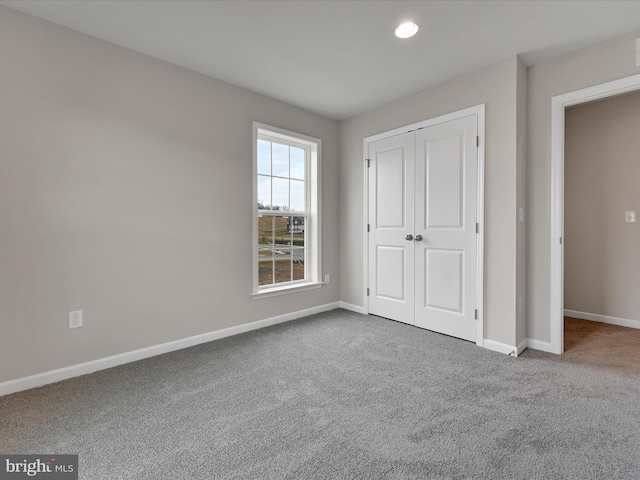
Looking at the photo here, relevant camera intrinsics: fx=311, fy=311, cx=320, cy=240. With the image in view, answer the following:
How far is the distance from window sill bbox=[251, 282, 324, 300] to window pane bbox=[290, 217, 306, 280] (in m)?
0.16

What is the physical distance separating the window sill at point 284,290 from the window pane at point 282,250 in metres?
0.15

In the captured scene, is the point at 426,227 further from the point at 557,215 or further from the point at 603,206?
the point at 603,206

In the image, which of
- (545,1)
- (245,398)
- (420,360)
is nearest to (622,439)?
(420,360)

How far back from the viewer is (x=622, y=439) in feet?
5.01

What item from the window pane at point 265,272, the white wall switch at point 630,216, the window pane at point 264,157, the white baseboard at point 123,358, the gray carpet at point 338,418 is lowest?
the gray carpet at point 338,418

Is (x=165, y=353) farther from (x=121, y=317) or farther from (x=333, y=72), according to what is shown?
(x=333, y=72)

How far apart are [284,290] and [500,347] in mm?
2143

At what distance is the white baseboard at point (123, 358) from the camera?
6.71 ft

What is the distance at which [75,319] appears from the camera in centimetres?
224

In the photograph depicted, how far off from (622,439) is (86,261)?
11.1ft

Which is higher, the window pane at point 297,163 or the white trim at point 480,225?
the window pane at point 297,163

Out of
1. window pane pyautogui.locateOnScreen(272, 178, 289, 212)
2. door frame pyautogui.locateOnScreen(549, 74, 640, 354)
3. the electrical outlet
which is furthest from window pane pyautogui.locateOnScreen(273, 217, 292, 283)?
door frame pyautogui.locateOnScreen(549, 74, 640, 354)

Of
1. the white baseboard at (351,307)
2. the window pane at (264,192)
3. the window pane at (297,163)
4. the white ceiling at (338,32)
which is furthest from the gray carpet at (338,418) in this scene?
the white ceiling at (338,32)

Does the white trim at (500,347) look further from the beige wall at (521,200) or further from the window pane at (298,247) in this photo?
the window pane at (298,247)
